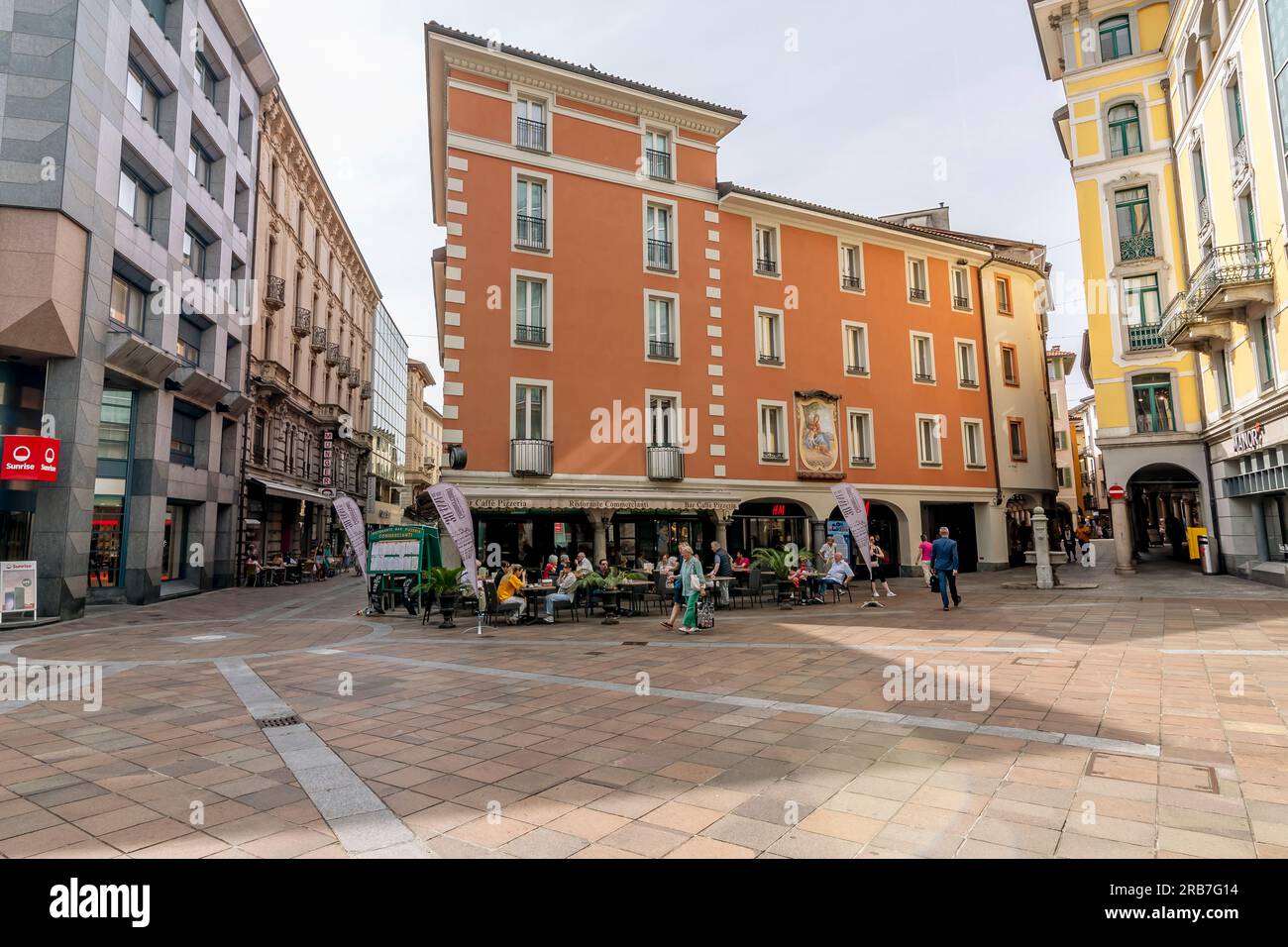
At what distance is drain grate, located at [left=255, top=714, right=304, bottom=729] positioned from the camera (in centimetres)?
639

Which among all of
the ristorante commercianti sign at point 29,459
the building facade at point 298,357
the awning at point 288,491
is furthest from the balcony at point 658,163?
the awning at point 288,491

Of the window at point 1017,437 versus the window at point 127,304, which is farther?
the window at point 1017,437

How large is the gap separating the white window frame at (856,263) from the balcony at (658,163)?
748cm

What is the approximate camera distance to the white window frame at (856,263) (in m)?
26.3

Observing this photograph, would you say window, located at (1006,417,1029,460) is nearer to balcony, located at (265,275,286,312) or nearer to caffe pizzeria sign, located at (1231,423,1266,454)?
caffe pizzeria sign, located at (1231,423,1266,454)

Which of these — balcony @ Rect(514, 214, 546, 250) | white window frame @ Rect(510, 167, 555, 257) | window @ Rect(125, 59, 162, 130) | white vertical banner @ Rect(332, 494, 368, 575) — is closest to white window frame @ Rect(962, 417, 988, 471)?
white window frame @ Rect(510, 167, 555, 257)

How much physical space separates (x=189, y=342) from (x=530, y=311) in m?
13.3

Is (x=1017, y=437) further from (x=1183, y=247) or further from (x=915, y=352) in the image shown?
(x=1183, y=247)

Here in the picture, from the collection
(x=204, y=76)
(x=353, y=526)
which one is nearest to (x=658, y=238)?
(x=353, y=526)

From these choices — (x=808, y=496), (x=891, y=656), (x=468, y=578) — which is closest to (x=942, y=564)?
(x=891, y=656)

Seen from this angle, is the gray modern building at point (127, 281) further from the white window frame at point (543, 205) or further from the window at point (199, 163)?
the white window frame at point (543, 205)

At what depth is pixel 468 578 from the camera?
1448cm

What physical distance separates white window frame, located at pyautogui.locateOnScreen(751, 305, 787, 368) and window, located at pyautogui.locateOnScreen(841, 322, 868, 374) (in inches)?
113

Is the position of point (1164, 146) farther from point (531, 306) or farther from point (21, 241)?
point (21, 241)
